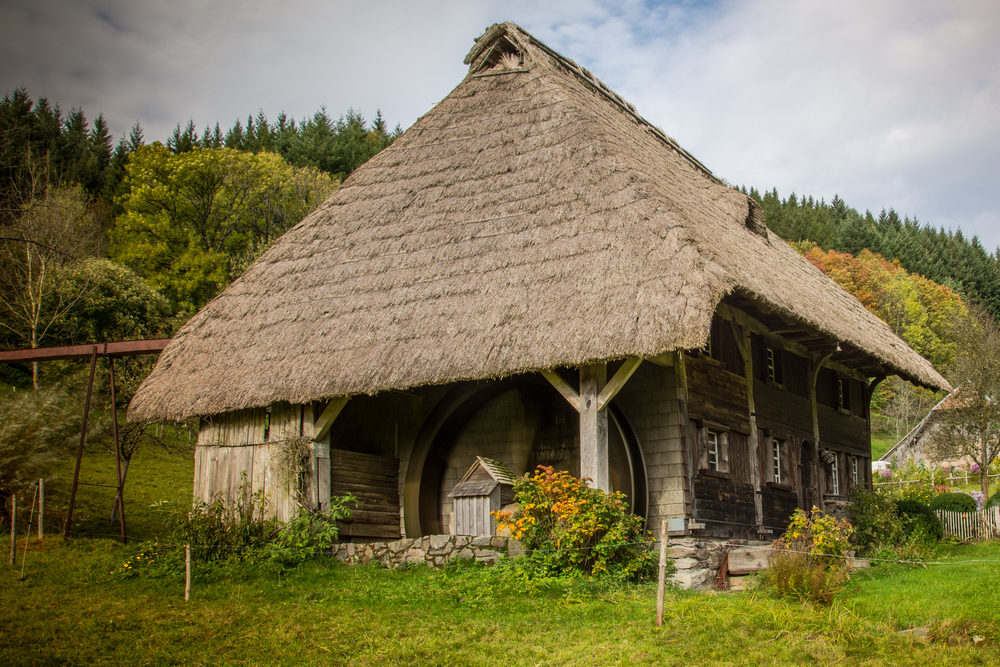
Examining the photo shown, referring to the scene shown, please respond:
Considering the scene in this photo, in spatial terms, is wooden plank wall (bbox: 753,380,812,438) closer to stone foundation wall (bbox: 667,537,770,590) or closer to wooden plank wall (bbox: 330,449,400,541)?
stone foundation wall (bbox: 667,537,770,590)

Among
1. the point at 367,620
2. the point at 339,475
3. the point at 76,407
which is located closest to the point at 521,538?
the point at 367,620

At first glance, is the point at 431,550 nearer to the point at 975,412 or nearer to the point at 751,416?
the point at 751,416

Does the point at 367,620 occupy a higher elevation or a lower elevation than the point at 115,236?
lower

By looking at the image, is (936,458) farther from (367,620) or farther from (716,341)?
(367,620)

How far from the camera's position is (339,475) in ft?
43.2

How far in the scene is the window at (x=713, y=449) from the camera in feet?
42.1

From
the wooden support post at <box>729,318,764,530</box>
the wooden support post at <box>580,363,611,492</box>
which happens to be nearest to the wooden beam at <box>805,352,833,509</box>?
the wooden support post at <box>729,318,764,530</box>

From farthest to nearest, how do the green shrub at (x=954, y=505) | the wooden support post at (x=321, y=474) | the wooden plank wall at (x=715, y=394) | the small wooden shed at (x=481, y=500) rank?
the green shrub at (x=954, y=505) < the wooden support post at (x=321, y=474) < the wooden plank wall at (x=715, y=394) < the small wooden shed at (x=481, y=500)

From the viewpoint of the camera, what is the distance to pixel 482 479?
41.1ft

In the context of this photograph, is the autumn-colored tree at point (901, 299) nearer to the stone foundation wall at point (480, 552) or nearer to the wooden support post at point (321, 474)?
the stone foundation wall at point (480, 552)

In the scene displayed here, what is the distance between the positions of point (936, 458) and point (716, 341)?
742 inches

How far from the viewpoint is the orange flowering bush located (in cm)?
1022

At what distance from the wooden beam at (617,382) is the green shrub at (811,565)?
8.54 ft

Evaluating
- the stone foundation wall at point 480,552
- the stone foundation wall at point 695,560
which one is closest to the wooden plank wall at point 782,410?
the stone foundation wall at point 480,552
